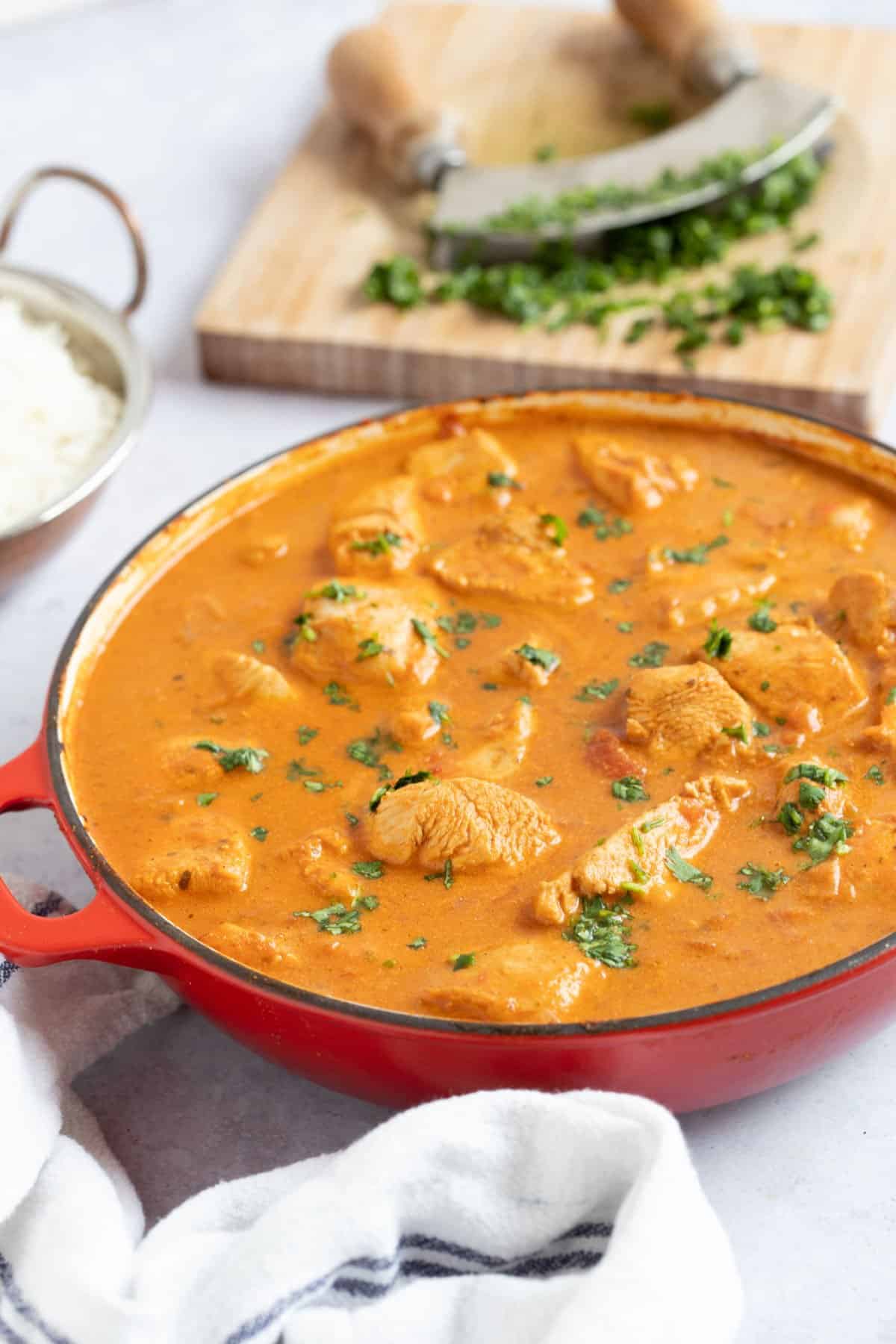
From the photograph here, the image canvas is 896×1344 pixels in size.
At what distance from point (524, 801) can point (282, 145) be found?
4.23 m

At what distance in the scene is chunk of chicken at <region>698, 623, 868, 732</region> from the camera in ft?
10.5

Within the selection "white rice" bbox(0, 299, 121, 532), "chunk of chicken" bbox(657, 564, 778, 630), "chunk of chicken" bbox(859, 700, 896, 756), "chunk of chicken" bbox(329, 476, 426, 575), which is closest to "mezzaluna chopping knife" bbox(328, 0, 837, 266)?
"white rice" bbox(0, 299, 121, 532)

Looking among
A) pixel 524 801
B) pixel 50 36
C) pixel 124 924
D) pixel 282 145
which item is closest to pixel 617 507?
pixel 524 801

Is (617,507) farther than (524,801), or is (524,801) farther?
(617,507)

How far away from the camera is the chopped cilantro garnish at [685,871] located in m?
2.87

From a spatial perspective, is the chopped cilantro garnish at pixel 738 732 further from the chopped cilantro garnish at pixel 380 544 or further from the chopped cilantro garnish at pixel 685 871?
the chopped cilantro garnish at pixel 380 544

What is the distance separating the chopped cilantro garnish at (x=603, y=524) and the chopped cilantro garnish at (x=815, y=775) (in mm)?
952

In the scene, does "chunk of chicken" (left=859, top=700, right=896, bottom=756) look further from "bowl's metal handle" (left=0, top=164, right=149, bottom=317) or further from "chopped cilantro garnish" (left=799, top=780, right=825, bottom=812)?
"bowl's metal handle" (left=0, top=164, right=149, bottom=317)

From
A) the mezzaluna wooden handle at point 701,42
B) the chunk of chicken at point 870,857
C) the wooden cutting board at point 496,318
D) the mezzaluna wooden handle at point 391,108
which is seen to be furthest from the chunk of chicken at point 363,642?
the mezzaluna wooden handle at point 701,42

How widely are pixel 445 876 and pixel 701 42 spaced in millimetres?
4051

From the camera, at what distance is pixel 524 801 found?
3023 millimetres

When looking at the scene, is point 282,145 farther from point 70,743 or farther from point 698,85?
point 70,743

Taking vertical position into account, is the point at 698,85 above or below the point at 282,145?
above

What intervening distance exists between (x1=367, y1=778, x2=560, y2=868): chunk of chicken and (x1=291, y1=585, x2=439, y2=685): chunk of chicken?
17.5 inches
